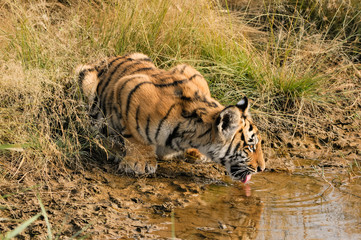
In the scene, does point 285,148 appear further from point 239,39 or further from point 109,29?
point 109,29

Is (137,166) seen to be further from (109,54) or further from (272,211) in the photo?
(109,54)

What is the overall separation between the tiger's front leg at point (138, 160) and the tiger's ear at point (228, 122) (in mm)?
750

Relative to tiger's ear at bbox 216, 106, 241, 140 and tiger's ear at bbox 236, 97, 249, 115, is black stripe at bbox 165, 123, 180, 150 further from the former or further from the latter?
tiger's ear at bbox 236, 97, 249, 115

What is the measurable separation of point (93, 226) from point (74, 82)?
1.74m

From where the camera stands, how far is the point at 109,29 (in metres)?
5.90

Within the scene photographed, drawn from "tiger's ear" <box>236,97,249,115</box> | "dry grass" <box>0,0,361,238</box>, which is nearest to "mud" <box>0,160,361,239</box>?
"dry grass" <box>0,0,361,238</box>

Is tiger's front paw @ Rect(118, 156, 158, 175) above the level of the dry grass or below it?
below

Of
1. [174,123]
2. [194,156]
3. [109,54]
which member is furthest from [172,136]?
[109,54]

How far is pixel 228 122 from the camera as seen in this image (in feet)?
14.2

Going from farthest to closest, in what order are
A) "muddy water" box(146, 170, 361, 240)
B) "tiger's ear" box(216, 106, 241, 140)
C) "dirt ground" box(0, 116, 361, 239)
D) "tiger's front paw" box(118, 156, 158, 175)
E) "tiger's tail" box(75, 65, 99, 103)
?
1. "tiger's tail" box(75, 65, 99, 103)
2. "tiger's front paw" box(118, 156, 158, 175)
3. "tiger's ear" box(216, 106, 241, 140)
4. "muddy water" box(146, 170, 361, 240)
5. "dirt ground" box(0, 116, 361, 239)

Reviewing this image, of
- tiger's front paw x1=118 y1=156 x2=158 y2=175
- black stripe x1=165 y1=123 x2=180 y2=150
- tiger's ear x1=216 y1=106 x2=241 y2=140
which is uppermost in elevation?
tiger's ear x1=216 y1=106 x2=241 y2=140

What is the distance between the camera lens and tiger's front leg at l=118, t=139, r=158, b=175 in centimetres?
470

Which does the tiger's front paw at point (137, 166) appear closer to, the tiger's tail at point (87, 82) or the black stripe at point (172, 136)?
the black stripe at point (172, 136)

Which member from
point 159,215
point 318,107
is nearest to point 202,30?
point 318,107
